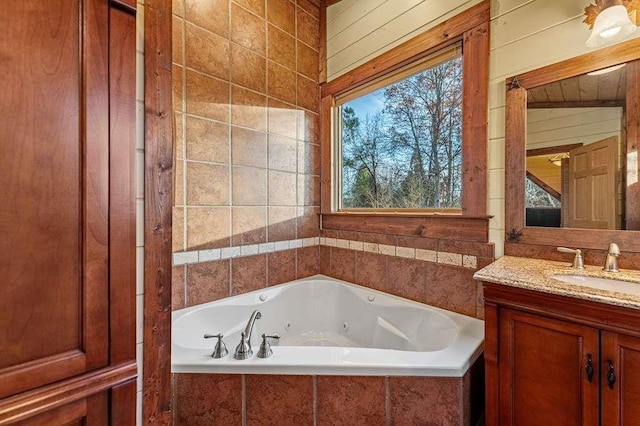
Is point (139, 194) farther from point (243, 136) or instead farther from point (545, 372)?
point (545, 372)

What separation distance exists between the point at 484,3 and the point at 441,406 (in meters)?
2.10

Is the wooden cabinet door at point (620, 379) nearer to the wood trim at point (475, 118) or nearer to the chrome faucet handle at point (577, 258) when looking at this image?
the chrome faucet handle at point (577, 258)

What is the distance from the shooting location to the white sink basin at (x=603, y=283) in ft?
3.76

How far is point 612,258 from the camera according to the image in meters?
1.24

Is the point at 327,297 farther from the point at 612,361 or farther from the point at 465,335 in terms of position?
the point at 612,361

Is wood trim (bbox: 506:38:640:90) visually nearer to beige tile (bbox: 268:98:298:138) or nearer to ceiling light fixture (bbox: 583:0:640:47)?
ceiling light fixture (bbox: 583:0:640:47)

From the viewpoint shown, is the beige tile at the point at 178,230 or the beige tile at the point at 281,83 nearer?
the beige tile at the point at 178,230

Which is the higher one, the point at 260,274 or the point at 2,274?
the point at 2,274

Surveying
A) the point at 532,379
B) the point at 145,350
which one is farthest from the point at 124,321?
the point at 532,379

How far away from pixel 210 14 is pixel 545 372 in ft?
8.64

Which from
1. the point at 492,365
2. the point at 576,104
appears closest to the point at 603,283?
the point at 492,365

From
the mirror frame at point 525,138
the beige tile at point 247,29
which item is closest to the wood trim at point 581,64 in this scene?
the mirror frame at point 525,138

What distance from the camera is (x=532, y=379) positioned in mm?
1120

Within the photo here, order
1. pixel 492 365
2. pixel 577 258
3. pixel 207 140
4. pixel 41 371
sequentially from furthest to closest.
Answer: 1. pixel 207 140
2. pixel 577 258
3. pixel 492 365
4. pixel 41 371
